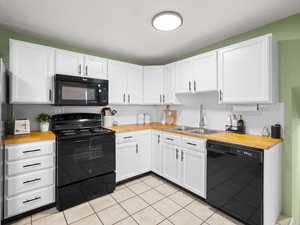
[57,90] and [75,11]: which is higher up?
[75,11]

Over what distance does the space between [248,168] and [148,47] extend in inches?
93.7

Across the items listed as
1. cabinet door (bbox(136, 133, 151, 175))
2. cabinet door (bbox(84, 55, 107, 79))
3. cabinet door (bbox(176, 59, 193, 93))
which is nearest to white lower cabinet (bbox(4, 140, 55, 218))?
cabinet door (bbox(84, 55, 107, 79))

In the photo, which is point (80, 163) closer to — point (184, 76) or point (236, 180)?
point (236, 180)

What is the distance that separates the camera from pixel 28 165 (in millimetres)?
1792

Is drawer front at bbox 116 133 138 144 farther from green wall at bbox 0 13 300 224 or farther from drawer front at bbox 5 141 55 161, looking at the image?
green wall at bbox 0 13 300 224

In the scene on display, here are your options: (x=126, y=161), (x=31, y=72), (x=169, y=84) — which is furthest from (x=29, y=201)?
(x=169, y=84)

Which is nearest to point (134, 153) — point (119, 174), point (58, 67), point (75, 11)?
point (119, 174)

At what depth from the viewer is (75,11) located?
1696 millimetres

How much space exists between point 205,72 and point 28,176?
2816 mm

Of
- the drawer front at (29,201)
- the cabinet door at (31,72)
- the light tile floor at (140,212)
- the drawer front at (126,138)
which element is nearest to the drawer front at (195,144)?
the light tile floor at (140,212)

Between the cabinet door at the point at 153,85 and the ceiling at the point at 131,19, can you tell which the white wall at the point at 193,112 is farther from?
the ceiling at the point at 131,19

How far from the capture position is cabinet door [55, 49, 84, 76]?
2.26 metres

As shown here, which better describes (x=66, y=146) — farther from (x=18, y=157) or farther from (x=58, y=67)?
(x=58, y=67)

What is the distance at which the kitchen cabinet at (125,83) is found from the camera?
9.25 feet
